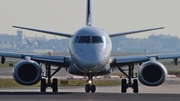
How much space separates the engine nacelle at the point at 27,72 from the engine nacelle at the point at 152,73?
5615 millimetres

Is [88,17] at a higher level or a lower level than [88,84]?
higher

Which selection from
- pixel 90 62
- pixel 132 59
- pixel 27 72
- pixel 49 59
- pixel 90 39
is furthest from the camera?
pixel 132 59

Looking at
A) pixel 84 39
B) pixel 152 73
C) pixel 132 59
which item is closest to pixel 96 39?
pixel 84 39

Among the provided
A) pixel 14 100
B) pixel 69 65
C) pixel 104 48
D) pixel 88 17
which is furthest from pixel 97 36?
pixel 14 100

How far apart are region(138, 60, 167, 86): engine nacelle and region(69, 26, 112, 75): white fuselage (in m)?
2.05

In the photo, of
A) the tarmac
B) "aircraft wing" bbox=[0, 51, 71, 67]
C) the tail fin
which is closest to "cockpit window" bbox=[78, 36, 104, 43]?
"aircraft wing" bbox=[0, 51, 71, 67]

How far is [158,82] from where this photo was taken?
3941 centimetres

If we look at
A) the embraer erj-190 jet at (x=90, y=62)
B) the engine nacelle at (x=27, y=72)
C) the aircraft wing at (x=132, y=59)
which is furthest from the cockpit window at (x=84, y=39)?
the aircraft wing at (x=132, y=59)

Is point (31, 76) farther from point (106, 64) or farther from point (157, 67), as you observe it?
point (157, 67)

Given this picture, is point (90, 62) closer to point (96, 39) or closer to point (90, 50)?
point (90, 50)

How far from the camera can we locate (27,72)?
3975 cm

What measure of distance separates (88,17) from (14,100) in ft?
58.4

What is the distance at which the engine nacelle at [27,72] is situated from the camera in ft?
129

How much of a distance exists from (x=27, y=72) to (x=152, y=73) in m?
6.93
